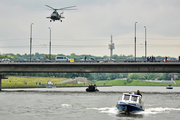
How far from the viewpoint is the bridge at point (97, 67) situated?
89631mm

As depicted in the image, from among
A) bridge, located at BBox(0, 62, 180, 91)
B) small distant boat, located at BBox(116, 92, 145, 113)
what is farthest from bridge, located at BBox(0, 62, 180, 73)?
small distant boat, located at BBox(116, 92, 145, 113)

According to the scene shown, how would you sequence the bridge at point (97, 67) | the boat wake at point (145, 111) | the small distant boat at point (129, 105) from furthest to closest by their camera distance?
1. the bridge at point (97, 67)
2. the boat wake at point (145, 111)
3. the small distant boat at point (129, 105)

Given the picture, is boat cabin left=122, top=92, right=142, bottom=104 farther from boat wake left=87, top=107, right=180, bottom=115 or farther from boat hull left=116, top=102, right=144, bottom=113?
boat wake left=87, top=107, right=180, bottom=115

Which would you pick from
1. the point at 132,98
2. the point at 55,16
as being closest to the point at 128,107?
the point at 132,98

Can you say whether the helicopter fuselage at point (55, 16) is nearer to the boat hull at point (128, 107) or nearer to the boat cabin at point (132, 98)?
the boat cabin at point (132, 98)

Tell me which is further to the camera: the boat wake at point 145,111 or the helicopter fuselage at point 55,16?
the helicopter fuselage at point 55,16

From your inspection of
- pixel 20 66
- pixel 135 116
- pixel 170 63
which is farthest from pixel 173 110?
pixel 20 66

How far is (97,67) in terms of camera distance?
92.1m

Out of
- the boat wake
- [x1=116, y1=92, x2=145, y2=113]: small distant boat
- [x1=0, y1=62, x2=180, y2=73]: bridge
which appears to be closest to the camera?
[x1=116, y1=92, x2=145, y2=113]: small distant boat

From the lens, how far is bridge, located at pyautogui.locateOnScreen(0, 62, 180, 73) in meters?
89.6

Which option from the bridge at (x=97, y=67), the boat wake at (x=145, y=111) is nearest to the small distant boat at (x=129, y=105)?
the boat wake at (x=145, y=111)

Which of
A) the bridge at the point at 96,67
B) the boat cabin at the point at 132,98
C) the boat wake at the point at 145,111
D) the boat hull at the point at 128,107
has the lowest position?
the boat wake at the point at 145,111

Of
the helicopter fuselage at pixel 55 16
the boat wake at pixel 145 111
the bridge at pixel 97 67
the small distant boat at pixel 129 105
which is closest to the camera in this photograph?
the small distant boat at pixel 129 105

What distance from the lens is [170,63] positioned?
288 feet
